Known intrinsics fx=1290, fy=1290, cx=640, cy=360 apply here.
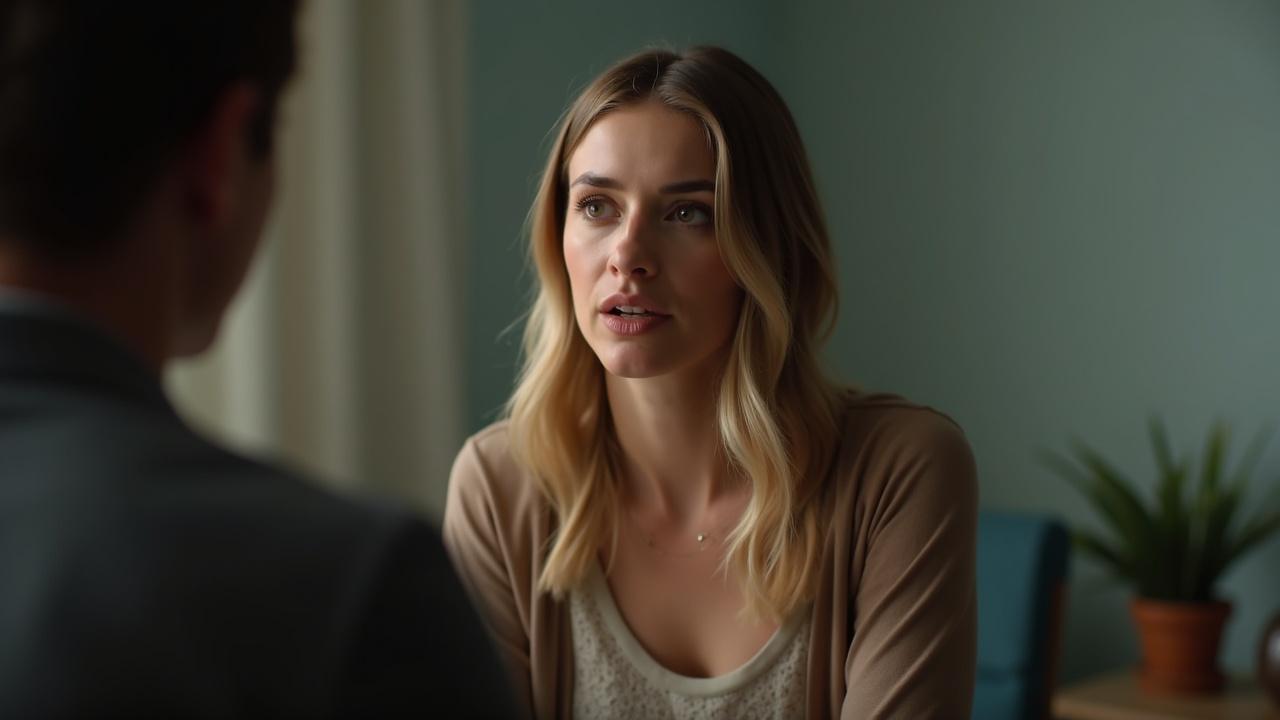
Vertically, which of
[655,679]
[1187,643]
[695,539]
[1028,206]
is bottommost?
[1187,643]

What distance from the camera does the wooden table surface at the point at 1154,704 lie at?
2498mm

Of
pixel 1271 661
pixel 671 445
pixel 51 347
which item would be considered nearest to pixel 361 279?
pixel 671 445

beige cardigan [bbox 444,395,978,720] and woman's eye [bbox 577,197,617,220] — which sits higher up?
woman's eye [bbox 577,197,617,220]

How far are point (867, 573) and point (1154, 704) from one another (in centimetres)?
A: 148

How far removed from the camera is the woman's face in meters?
1.41

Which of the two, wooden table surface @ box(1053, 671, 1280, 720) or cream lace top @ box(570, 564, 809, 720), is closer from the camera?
cream lace top @ box(570, 564, 809, 720)

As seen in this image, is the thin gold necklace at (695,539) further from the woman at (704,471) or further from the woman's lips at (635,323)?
the woman's lips at (635,323)

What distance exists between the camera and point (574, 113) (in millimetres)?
1514

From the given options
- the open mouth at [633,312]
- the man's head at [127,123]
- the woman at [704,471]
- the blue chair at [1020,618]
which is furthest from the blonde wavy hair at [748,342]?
the man's head at [127,123]

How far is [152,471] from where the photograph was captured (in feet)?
1.62

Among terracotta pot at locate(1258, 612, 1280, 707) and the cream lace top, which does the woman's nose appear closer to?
the cream lace top

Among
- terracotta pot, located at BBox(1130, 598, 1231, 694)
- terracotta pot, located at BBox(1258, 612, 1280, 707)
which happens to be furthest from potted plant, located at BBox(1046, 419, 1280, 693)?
terracotta pot, located at BBox(1258, 612, 1280, 707)

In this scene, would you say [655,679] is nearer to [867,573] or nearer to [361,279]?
[867,573]

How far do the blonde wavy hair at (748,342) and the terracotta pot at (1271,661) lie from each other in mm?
1413
